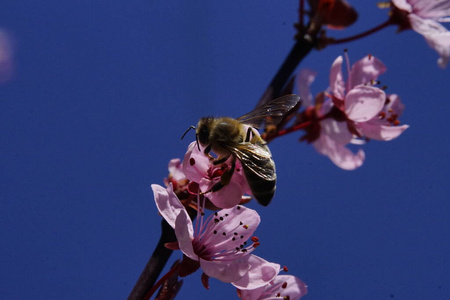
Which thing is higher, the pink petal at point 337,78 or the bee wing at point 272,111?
the bee wing at point 272,111

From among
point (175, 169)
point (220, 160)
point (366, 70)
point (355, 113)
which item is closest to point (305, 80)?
point (366, 70)

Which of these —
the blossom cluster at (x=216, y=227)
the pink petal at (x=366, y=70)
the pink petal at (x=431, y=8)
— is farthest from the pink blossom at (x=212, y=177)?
the pink petal at (x=431, y=8)

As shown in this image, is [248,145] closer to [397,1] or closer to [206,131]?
[206,131]

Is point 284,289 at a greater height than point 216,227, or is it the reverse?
point 216,227

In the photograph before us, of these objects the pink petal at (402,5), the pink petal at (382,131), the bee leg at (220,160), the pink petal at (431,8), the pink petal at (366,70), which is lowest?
the pink petal at (382,131)

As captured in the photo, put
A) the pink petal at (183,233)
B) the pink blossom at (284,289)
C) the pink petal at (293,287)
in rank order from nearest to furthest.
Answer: the pink petal at (183,233)
the pink blossom at (284,289)
the pink petal at (293,287)

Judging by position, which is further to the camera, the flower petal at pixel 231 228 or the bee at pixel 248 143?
the flower petal at pixel 231 228

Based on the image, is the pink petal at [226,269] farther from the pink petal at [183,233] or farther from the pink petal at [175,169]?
the pink petal at [175,169]

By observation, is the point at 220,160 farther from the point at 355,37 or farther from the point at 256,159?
the point at 355,37

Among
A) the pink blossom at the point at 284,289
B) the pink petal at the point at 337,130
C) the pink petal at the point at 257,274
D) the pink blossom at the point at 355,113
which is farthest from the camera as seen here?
the pink petal at the point at 337,130
